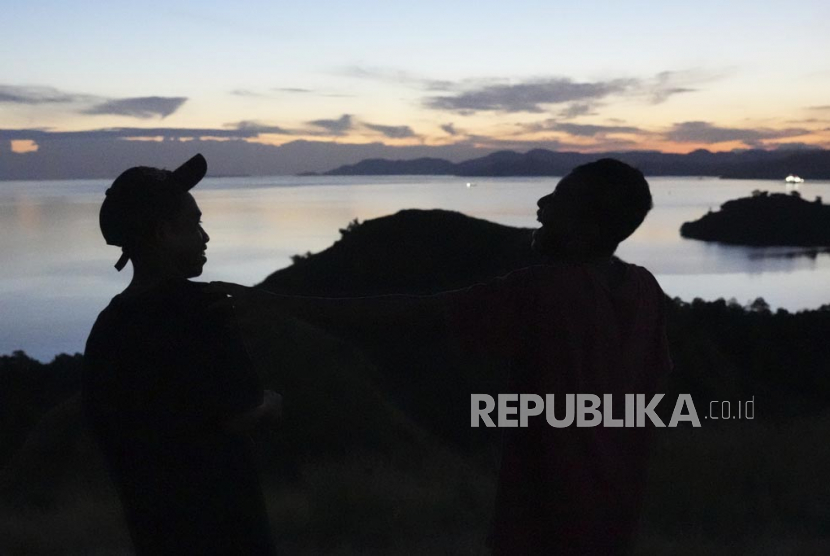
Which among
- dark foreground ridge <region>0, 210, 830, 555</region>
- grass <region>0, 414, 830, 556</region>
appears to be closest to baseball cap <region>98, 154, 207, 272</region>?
dark foreground ridge <region>0, 210, 830, 555</region>

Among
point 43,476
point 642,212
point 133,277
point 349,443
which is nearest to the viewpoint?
point 133,277

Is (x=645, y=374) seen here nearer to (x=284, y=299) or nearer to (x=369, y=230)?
(x=284, y=299)

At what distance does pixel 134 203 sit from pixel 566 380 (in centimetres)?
119

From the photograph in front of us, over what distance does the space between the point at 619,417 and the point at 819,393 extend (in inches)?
844

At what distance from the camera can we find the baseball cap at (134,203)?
6.50 ft

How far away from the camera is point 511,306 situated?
6.81 ft

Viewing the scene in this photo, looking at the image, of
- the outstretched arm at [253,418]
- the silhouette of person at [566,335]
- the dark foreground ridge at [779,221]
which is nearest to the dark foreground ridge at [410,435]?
the silhouette of person at [566,335]

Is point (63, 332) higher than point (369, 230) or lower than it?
lower

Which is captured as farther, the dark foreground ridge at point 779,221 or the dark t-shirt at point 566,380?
the dark foreground ridge at point 779,221

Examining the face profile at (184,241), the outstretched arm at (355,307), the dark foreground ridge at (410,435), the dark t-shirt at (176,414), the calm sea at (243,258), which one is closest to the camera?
the dark t-shirt at (176,414)

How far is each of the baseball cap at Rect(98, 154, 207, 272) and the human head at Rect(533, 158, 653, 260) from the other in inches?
40.1

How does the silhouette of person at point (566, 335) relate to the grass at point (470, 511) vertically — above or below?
above

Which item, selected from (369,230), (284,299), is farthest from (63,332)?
(284,299)

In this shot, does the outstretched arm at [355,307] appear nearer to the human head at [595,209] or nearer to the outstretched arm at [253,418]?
the outstretched arm at [253,418]
